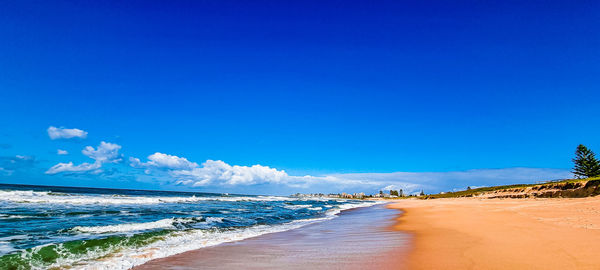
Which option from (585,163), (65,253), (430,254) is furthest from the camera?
(585,163)

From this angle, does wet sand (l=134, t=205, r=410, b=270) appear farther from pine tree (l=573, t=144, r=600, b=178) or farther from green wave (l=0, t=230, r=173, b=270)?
pine tree (l=573, t=144, r=600, b=178)

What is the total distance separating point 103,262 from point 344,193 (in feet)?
533

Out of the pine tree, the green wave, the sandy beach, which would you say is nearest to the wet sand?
the sandy beach

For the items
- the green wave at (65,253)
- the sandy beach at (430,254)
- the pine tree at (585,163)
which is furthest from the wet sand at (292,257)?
the pine tree at (585,163)

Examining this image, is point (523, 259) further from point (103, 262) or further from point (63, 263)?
point (63, 263)

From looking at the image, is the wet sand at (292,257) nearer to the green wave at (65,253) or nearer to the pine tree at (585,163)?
the green wave at (65,253)

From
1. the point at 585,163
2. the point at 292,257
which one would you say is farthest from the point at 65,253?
the point at 585,163

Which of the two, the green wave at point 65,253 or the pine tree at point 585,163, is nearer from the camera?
the green wave at point 65,253

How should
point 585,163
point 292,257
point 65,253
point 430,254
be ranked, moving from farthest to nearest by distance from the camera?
point 585,163, point 65,253, point 292,257, point 430,254

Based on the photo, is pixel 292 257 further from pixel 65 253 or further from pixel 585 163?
pixel 585 163

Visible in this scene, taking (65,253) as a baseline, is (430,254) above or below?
above

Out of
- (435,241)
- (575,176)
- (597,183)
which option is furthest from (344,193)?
(435,241)

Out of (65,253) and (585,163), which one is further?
(585,163)

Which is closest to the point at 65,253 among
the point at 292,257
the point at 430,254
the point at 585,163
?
the point at 292,257
